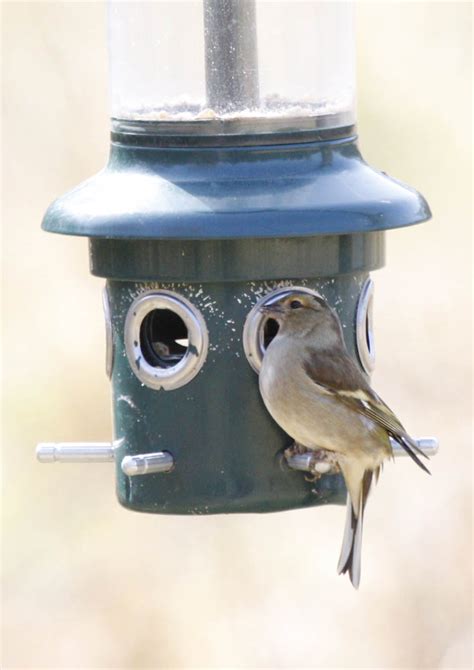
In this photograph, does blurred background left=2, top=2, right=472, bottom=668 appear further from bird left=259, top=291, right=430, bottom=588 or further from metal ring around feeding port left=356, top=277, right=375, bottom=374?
bird left=259, top=291, right=430, bottom=588

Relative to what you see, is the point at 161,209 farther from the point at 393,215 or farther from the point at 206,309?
the point at 393,215

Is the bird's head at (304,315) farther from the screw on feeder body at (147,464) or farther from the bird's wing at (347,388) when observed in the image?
the screw on feeder body at (147,464)

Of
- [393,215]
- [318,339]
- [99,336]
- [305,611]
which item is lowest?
[305,611]

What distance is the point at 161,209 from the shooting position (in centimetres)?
518

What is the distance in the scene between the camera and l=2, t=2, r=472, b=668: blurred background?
8875mm

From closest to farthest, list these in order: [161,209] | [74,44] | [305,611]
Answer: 1. [161,209]
2. [305,611]
3. [74,44]

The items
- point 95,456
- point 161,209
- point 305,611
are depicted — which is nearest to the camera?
point 161,209

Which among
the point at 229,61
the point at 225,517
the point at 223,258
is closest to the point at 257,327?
the point at 223,258

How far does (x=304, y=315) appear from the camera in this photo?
5.35 metres

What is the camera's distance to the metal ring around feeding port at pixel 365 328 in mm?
5641

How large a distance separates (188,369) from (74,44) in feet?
14.8

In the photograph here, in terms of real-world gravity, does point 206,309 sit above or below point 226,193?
below

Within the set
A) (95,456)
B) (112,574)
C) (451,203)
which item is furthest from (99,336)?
(95,456)

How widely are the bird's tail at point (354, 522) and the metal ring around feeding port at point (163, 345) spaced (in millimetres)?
564
